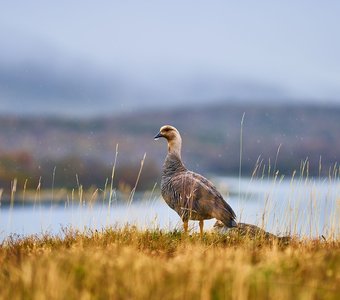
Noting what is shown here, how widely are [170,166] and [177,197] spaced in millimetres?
985

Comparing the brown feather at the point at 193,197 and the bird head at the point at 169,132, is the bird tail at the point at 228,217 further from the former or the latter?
the bird head at the point at 169,132

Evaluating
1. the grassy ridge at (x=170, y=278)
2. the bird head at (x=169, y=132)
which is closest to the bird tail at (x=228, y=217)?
the bird head at (x=169, y=132)

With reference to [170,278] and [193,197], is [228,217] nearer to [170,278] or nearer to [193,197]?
[193,197]

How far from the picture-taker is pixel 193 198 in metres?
10.9

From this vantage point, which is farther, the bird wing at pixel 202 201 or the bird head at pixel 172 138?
the bird head at pixel 172 138

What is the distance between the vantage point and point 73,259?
573 cm

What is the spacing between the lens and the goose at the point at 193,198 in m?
10.8

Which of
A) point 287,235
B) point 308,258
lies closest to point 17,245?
point 287,235

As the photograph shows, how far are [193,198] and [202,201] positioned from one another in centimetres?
17

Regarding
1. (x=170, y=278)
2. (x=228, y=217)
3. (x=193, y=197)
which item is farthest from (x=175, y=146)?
(x=170, y=278)

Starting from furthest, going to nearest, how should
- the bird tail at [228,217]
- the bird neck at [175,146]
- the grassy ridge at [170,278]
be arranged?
the bird neck at [175,146], the bird tail at [228,217], the grassy ridge at [170,278]

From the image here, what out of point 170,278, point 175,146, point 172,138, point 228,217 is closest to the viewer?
point 170,278

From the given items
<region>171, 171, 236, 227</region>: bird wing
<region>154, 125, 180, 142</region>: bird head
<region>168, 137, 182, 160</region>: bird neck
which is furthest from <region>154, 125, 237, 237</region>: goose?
<region>154, 125, 180, 142</region>: bird head

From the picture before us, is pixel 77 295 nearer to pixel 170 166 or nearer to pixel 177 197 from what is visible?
pixel 177 197
